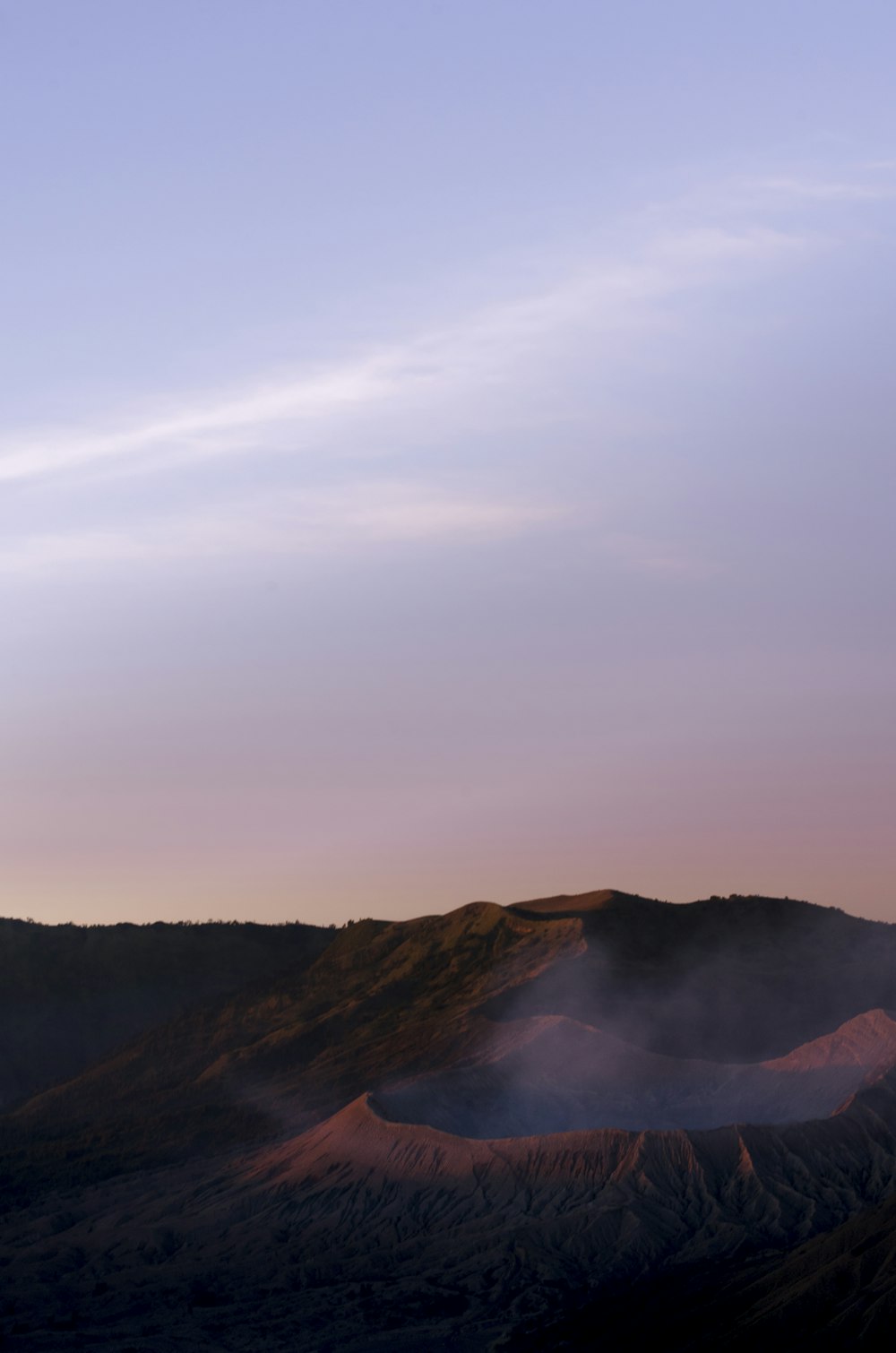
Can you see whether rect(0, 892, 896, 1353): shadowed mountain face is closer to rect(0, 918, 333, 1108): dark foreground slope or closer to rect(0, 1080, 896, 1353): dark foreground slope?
rect(0, 1080, 896, 1353): dark foreground slope

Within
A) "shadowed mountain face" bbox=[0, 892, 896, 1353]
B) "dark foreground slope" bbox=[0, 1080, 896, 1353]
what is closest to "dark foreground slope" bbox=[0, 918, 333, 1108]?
"shadowed mountain face" bbox=[0, 892, 896, 1353]

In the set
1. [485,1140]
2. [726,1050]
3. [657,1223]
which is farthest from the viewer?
[726,1050]

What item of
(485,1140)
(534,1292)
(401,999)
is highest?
(401,999)

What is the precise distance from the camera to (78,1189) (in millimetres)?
73688

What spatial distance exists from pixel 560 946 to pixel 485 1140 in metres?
28.6

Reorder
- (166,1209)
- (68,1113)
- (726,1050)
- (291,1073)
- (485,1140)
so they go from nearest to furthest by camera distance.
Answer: (485,1140)
(166,1209)
(726,1050)
(291,1073)
(68,1113)

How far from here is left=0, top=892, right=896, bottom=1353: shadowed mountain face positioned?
172 feet

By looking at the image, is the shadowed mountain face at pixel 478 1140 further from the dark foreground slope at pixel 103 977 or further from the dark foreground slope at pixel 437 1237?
the dark foreground slope at pixel 103 977

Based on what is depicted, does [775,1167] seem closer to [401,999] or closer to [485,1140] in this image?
[485,1140]

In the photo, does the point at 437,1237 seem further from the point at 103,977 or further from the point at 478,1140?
the point at 103,977

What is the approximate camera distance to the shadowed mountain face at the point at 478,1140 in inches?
2068

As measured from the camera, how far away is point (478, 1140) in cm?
6319

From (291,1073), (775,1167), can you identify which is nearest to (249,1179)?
(291,1073)

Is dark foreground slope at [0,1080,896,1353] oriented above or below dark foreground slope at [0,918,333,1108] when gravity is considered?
below
